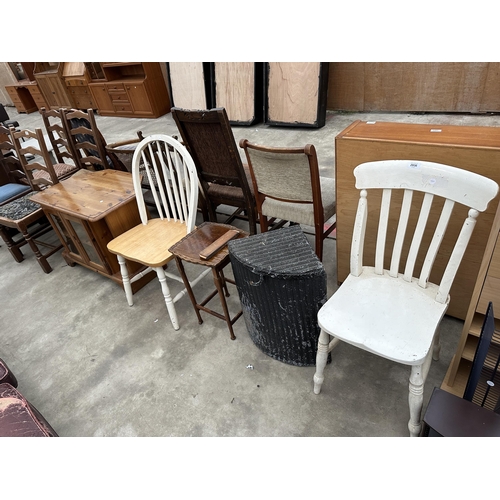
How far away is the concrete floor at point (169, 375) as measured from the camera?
5.07 feet

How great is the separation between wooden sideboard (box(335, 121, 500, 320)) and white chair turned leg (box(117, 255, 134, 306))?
135 cm

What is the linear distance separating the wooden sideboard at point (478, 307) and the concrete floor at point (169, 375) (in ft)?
0.43

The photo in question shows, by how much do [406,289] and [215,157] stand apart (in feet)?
4.56

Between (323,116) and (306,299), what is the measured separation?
381 centimetres

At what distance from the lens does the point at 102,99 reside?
21.9ft

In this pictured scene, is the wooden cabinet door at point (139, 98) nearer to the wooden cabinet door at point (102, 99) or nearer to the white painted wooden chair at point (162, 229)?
the wooden cabinet door at point (102, 99)

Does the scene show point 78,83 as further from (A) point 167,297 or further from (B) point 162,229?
(A) point 167,297

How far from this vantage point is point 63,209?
85.7 inches

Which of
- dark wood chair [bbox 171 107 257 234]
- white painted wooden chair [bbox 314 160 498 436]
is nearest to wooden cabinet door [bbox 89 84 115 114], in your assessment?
dark wood chair [bbox 171 107 257 234]

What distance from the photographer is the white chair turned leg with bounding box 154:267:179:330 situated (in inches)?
76.1

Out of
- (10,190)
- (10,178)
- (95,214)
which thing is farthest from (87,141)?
(95,214)

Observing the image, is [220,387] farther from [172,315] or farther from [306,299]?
[306,299]

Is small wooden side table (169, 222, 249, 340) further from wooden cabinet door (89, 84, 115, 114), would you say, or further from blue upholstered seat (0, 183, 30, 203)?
wooden cabinet door (89, 84, 115, 114)

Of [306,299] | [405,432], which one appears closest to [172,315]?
[306,299]
